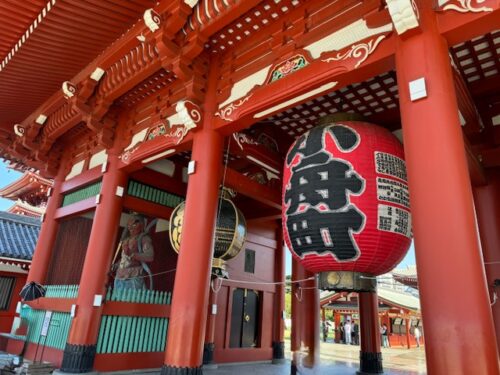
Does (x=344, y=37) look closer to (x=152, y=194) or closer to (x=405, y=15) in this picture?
(x=405, y=15)

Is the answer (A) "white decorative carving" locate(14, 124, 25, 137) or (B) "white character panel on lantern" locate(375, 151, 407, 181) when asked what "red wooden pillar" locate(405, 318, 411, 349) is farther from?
(A) "white decorative carving" locate(14, 124, 25, 137)

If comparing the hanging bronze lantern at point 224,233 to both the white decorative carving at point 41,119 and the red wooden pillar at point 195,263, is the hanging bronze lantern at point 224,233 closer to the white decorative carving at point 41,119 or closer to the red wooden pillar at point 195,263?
the red wooden pillar at point 195,263

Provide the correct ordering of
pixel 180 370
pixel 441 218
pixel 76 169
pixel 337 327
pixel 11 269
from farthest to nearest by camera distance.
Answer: pixel 337 327, pixel 11 269, pixel 76 169, pixel 180 370, pixel 441 218

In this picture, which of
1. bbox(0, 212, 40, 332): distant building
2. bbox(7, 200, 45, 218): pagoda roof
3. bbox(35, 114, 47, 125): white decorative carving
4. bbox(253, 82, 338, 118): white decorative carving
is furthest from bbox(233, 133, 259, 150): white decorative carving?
bbox(7, 200, 45, 218): pagoda roof

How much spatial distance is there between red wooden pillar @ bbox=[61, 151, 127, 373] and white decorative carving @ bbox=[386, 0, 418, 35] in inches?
232

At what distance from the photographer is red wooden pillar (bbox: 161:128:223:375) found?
4.66m

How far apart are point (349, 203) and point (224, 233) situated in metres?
2.96

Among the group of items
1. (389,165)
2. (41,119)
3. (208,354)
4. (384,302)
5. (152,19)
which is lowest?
(208,354)

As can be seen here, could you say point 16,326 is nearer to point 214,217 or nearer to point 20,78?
point 20,78

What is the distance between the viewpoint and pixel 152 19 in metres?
4.98

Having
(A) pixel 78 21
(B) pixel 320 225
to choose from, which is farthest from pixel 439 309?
(A) pixel 78 21

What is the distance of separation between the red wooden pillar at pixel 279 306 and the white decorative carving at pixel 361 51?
738 centimetres

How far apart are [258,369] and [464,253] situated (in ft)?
23.6

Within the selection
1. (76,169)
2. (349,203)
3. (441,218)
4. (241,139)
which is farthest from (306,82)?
(76,169)
